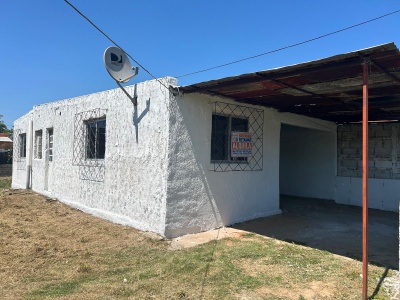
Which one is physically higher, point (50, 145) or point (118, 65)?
point (118, 65)

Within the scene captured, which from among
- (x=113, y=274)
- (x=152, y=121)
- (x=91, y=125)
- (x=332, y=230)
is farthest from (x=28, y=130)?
(x=332, y=230)

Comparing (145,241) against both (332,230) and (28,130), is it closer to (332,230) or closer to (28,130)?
(332,230)

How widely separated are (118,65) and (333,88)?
404 cm

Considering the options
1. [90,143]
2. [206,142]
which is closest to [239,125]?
[206,142]

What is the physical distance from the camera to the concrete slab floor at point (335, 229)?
570 cm

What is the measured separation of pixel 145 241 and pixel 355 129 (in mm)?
8225

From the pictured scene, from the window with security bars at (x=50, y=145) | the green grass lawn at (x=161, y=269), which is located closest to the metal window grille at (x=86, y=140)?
the green grass lawn at (x=161, y=269)

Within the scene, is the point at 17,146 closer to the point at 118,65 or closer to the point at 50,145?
the point at 50,145

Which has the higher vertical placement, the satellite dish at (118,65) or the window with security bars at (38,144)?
the satellite dish at (118,65)

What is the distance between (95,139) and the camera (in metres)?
8.52

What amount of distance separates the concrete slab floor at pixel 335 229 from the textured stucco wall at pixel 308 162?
4.21ft

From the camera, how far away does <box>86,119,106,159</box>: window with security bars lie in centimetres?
830

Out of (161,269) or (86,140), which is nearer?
(161,269)

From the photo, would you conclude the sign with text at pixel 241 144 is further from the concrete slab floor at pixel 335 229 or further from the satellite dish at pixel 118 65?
the satellite dish at pixel 118 65
